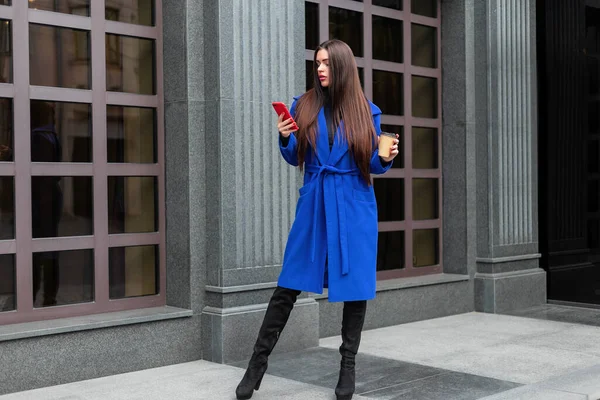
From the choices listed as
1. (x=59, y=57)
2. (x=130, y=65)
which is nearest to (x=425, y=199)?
(x=130, y=65)

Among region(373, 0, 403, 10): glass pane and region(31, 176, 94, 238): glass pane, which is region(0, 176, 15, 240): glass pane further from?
region(373, 0, 403, 10): glass pane

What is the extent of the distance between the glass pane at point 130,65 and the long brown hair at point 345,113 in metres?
1.84

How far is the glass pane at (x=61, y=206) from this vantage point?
591cm

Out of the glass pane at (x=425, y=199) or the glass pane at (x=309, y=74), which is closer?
the glass pane at (x=309, y=74)

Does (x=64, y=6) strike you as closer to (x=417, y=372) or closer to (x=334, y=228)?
(x=334, y=228)

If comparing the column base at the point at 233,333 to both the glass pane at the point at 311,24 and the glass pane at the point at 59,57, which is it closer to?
the glass pane at the point at 59,57

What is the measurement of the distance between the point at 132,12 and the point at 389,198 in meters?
3.31

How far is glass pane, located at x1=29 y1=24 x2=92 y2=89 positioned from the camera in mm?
5898

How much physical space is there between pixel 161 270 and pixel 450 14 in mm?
4435

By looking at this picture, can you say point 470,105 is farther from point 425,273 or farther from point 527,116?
point 425,273

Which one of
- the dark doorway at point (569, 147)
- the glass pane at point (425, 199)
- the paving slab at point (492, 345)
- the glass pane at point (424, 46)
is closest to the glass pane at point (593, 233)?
the dark doorway at point (569, 147)

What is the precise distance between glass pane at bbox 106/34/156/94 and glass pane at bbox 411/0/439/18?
336cm

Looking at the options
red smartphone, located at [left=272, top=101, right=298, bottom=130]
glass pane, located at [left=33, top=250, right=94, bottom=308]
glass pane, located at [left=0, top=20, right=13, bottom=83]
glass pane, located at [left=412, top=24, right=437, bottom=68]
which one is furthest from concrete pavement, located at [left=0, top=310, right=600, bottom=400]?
glass pane, located at [left=412, top=24, right=437, bottom=68]

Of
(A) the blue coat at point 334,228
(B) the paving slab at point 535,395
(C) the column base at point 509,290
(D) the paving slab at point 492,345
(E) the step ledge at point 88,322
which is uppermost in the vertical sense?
(A) the blue coat at point 334,228
